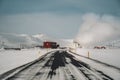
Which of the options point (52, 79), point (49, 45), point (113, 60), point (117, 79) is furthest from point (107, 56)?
point (49, 45)

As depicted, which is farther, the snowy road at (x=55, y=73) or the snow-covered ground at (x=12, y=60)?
the snow-covered ground at (x=12, y=60)

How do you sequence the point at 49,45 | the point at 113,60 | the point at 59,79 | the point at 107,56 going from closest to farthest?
the point at 59,79
the point at 113,60
the point at 107,56
the point at 49,45

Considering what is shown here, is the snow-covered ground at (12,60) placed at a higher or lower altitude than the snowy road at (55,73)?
higher

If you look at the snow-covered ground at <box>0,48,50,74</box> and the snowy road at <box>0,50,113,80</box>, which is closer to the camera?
the snowy road at <box>0,50,113,80</box>

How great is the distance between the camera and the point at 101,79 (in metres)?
10.8

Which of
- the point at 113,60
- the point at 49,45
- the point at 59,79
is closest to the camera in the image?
the point at 59,79

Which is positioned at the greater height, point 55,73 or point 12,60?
point 12,60

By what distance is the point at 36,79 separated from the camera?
423 inches

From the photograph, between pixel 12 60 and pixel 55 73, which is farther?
pixel 12 60

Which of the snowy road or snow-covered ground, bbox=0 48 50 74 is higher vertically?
snow-covered ground, bbox=0 48 50 74

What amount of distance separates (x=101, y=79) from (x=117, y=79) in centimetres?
98

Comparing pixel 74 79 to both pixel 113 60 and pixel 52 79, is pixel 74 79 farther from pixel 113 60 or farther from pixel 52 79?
pixel 113 60

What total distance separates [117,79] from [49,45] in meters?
119

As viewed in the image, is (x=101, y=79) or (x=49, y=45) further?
(x=49, y=45)
